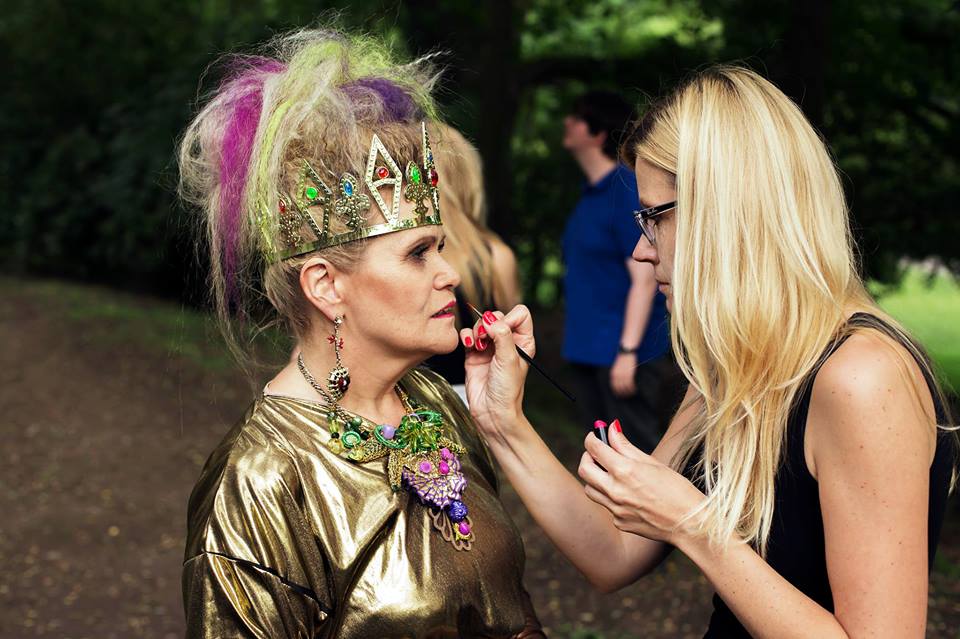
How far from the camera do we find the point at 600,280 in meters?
5.08

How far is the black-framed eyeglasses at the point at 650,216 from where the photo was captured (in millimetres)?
2035

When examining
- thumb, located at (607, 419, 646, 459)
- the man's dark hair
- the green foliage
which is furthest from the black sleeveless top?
the green foliage

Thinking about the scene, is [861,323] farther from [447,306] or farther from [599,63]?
[599,63]

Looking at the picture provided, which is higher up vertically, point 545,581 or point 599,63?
point 599,63

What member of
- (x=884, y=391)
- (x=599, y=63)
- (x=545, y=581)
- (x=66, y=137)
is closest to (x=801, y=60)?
(x=599, y=63)

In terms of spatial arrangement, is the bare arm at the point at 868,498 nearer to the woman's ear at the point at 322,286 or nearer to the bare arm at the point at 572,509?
the bare arm at the point at 572,509

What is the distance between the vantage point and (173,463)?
6586mm

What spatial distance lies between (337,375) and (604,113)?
136 inches

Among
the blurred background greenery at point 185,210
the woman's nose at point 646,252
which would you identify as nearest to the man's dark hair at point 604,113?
the blurred background greenery at point 185,210

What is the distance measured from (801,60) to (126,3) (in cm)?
785

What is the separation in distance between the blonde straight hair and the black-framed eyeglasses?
0.08 m

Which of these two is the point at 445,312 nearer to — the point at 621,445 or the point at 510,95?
the point at 621,445

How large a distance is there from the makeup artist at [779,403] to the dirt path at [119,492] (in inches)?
46.1

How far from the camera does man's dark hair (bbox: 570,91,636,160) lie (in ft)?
17.0
